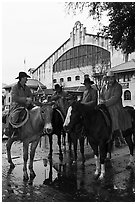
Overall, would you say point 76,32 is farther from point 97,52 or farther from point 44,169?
point 44,169

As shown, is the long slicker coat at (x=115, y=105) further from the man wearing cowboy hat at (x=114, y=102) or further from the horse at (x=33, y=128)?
the horse at (x=33, y=128)

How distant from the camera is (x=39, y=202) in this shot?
4199 mm

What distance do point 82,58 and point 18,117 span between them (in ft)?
144

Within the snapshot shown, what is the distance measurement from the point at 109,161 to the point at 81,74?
4106 centimetres

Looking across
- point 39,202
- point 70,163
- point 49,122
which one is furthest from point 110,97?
point 39,202

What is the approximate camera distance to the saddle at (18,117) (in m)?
5.69

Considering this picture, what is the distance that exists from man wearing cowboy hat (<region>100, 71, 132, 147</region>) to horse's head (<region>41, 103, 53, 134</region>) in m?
1.35

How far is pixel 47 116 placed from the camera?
18.1 feet

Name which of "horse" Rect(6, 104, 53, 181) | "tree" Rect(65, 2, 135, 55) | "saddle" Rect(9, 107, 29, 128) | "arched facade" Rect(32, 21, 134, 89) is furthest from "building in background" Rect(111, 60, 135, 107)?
"saddle" Rect(9, 107, 29, 128)

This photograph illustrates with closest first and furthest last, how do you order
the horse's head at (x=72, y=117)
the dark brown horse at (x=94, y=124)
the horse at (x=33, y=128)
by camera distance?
the horse's head at (x=72, y=117) → the dark brown horse at (x=94, y=124) → the horse at (x=33, y=128)

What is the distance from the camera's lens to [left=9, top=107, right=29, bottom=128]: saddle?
569 centimetres

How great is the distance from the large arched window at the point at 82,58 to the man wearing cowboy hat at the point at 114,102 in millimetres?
37034

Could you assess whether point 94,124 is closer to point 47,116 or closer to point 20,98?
point 47,116

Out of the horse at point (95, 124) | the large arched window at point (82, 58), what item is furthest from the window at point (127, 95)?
the horse at point (95, 124)
